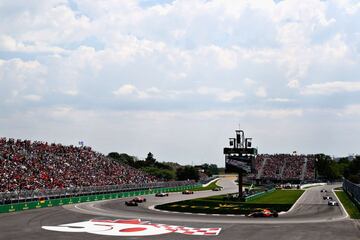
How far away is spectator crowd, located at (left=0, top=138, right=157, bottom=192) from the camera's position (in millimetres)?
66875

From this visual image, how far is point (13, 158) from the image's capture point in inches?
2776

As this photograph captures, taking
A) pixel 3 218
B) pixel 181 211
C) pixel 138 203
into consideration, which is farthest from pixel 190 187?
pixel 3 218

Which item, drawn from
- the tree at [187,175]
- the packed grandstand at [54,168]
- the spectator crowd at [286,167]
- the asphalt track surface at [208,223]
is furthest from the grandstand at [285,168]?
the asphalt track surface at [208,223]

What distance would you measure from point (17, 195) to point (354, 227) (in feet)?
128

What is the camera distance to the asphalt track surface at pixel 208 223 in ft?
120

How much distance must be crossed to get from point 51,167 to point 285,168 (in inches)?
4097

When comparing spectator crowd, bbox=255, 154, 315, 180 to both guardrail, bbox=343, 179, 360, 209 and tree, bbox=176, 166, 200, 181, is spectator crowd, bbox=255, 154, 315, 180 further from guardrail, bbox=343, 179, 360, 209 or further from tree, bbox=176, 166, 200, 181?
guardrail, bbox=343, 179, 360, 209

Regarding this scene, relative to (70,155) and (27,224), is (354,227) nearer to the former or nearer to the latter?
(27,224)

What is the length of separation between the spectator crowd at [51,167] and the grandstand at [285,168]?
232ft

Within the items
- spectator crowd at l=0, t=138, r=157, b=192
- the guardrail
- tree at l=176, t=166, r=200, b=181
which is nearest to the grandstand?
tree at l=176, t=166, r=200, b=181

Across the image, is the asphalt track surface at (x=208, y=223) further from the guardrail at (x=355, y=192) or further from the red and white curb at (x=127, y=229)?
the guardrail at (x=355, y=192)

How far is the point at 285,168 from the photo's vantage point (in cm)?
16412

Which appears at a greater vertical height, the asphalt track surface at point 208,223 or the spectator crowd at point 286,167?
the spectator crowd at point 286,167

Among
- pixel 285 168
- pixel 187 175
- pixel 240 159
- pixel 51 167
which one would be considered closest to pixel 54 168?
pixel 51 167
